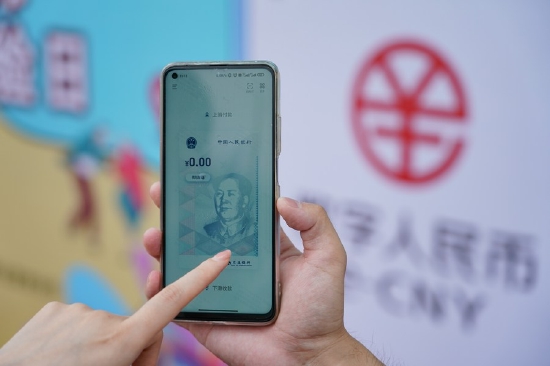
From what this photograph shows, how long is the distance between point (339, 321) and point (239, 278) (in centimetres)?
13

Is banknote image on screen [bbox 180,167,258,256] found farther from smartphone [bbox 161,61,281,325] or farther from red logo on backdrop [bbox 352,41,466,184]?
red logo on backdrop [bbox 352,41,466,184]

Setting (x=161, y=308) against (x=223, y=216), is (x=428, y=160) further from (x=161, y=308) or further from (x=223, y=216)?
(x=161, y=308)

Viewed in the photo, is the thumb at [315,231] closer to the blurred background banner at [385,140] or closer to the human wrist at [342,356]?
the human wrist at [342,356]

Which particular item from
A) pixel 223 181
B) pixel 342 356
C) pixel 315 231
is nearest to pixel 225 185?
pixel 223 181

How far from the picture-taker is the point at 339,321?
64 centimetres

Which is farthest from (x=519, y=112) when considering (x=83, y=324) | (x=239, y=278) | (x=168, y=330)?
(x=168, y=330)

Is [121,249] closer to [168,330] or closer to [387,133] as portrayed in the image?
[168,330]

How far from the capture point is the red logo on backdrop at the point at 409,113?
0.82 meters

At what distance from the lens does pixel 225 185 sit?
634 millimetres

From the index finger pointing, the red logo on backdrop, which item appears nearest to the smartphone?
the index finger pointing

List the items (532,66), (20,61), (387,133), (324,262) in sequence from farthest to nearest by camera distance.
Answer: (20,61) → (387,133) → (532,66) → (324,262)

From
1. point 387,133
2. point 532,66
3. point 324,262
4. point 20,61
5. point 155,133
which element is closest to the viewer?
point 324,262

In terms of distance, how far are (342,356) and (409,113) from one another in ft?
1.30

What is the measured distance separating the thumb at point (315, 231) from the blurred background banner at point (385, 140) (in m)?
0.27
